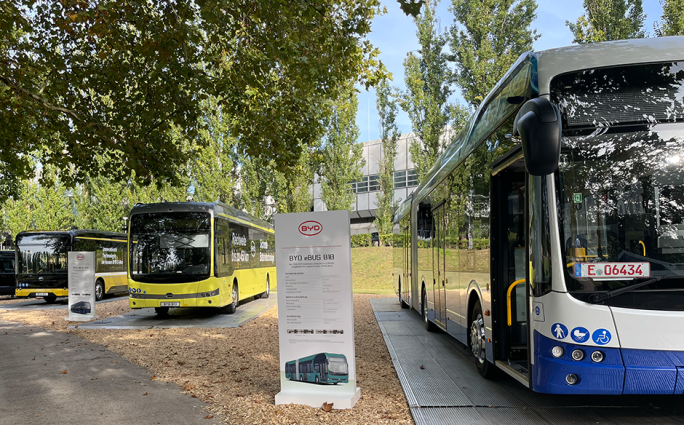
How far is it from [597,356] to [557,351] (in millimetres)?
314

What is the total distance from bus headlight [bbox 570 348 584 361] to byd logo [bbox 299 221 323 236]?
2.86m

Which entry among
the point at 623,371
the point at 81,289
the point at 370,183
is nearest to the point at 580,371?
the point at 623,371

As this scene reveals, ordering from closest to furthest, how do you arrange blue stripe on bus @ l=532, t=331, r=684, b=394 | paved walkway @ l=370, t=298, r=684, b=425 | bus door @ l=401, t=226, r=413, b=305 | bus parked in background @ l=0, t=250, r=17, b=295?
blue stripe on bus @ l=532, t=331, r=684, b=394 → paved walkway @ l=370, t=298, r=684, b=425 → bus door @ l=401, t=226, r=413, b=305 → bus parked in background @ l=0, t=250, r=17, b=295

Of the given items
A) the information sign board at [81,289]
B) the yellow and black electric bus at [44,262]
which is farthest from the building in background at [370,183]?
the information sign board at [81,289]

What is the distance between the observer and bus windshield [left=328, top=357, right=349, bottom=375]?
6.39m

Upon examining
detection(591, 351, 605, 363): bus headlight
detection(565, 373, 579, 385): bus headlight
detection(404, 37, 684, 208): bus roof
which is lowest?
detection(565, 373, 579, 385): bus headlight

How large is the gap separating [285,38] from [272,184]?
1155 inches

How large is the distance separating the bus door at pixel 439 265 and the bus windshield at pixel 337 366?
3737mm

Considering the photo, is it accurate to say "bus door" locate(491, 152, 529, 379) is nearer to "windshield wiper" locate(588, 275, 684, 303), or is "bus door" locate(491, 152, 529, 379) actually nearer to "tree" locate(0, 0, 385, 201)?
"windshield wiper" locate(588, 275, 684, 303)

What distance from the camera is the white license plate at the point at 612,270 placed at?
15.8 feet

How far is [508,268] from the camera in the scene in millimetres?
6590

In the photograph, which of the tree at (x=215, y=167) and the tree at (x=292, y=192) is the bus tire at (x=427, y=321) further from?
the tree at (x=292, y=192)

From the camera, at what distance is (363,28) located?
10945 millimetres

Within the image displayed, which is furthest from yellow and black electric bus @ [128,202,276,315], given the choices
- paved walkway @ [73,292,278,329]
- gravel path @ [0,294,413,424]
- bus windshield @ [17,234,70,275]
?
bus windshield @ [17,234,70,275]
